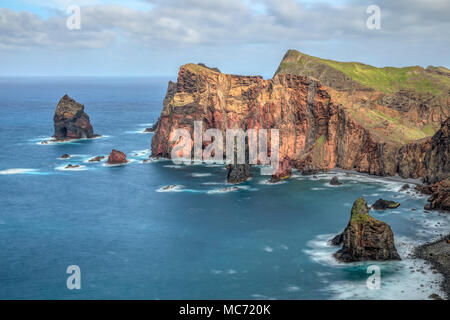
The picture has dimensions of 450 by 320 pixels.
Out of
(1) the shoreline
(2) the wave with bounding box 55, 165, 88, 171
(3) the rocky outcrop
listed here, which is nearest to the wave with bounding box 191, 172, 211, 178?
(2) the wave with bounding box 55, 165, 88, 171

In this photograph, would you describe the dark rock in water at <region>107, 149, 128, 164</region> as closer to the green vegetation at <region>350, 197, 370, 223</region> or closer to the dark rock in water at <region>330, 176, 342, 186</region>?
the dark rock in water at <region>330, 176, 342, 186</region>

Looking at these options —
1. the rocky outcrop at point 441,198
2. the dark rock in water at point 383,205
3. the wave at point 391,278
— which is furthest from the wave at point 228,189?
the wave at point 391,278

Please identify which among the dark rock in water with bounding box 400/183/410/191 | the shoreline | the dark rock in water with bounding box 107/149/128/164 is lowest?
the shoreline

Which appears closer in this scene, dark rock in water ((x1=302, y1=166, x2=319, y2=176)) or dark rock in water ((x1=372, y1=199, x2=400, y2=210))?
dark rock in water ((x1=372, y1=199, x2=400, y2=210))

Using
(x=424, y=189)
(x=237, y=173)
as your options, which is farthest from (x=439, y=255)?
(x=237, y=173)

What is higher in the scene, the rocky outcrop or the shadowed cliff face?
the shadowed cliff face

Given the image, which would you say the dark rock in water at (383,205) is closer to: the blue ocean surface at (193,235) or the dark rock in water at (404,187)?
the blue ocean surface at (193,235)
